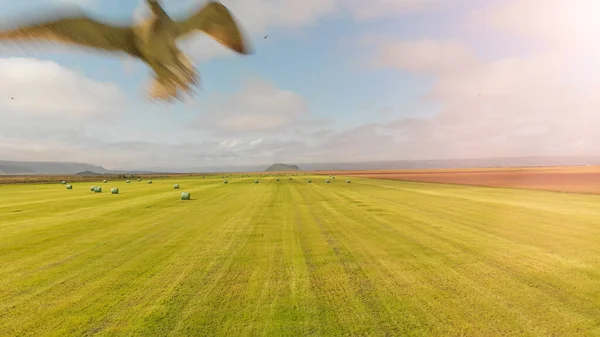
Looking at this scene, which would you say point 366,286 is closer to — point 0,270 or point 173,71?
point 173,71

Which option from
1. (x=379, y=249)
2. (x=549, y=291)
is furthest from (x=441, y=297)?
(x=379, y=249)

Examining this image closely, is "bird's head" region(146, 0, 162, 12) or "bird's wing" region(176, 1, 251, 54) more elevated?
"bird's head" region(146, 0, 162, 12)

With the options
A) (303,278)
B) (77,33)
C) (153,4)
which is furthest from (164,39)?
(303,278)

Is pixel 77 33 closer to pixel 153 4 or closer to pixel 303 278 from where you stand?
pixel 153 4

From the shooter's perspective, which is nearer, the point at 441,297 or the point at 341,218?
the point at 441,297

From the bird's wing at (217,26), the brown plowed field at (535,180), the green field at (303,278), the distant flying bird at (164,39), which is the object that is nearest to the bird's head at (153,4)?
the distant flying bird at (164,39)

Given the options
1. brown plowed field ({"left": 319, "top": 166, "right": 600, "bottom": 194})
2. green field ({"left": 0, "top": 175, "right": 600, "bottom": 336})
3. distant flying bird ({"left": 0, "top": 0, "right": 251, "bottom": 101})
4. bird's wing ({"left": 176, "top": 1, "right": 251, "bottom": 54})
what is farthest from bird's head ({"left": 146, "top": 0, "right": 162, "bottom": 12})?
brown plowed field ({"left": 319, "top": 166, "right": 600, "bottom": 194})

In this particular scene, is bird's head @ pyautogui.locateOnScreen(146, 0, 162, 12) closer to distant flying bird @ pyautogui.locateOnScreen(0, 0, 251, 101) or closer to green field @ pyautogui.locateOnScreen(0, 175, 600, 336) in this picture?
distant flying bird @ pyautogui.locateOnScreen(0, 0, 251, 101)
